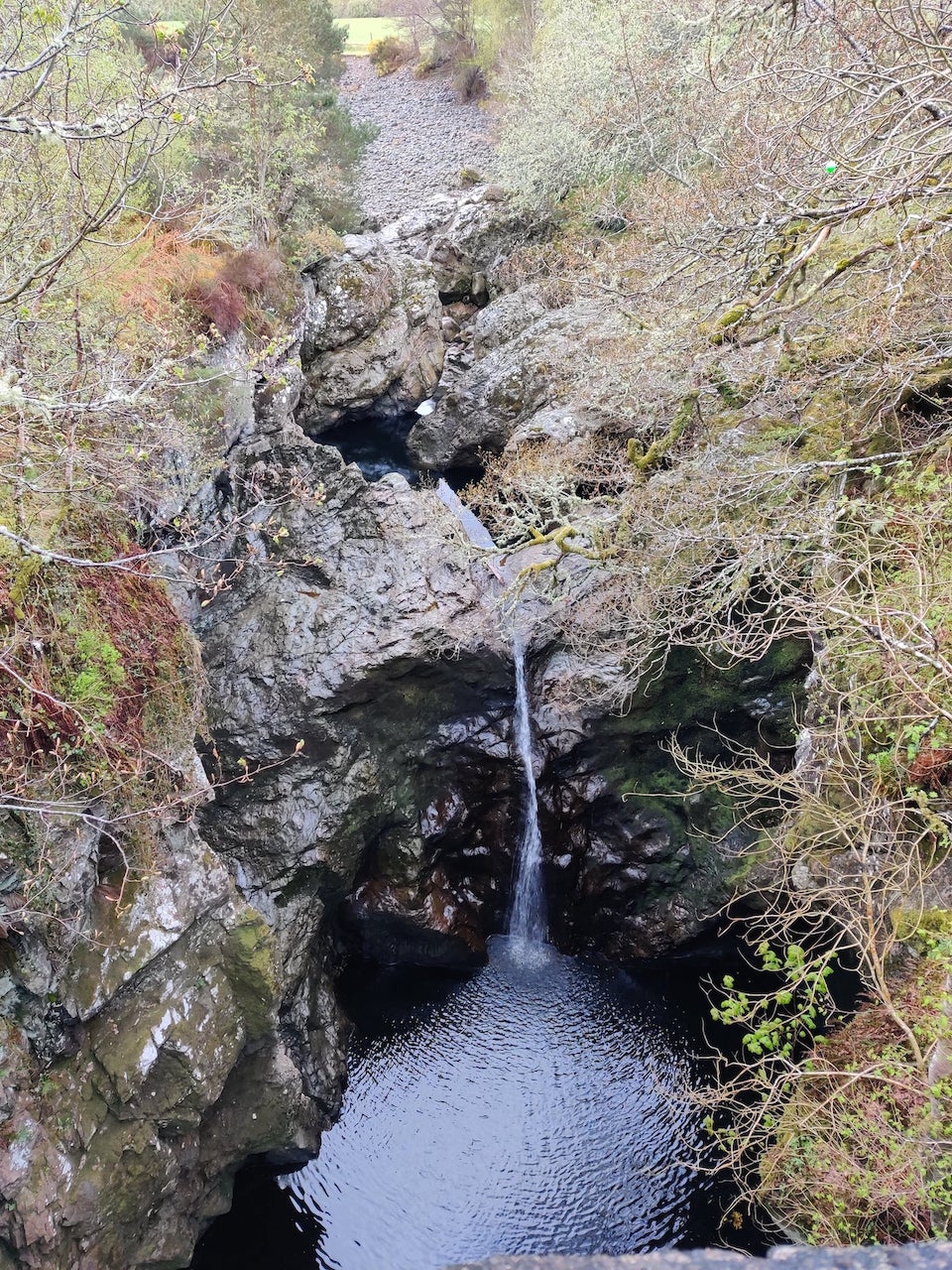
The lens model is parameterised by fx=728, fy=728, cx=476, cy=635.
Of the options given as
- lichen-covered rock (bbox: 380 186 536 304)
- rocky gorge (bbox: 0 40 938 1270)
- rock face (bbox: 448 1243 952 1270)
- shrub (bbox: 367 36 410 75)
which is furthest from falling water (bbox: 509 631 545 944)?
shrub (bbox: 367 36 410 75)

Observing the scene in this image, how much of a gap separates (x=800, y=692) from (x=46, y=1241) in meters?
8.48

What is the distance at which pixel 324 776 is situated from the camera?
8.62 meters

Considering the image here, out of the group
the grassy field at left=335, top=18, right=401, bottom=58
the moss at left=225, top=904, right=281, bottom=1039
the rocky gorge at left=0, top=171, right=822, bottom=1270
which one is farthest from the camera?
the grassy field at left=335, top=18, right=401, bottom=58

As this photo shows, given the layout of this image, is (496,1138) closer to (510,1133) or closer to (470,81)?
(510,1133)

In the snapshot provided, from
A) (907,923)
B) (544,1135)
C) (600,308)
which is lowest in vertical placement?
(544,1135)

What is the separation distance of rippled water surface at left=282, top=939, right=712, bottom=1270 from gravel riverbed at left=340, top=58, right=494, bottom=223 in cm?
2213

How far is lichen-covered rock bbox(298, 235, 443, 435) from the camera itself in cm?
1606

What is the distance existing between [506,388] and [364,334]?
4247 mm

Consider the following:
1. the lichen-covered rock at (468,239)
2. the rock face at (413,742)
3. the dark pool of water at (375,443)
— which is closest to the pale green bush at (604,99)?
the lichen-covered rock at (468,239)

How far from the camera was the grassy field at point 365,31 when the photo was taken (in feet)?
124

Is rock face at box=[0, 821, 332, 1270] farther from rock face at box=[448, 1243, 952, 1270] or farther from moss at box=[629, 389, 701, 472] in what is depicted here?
moss at box=[629, 389, 701, 472]

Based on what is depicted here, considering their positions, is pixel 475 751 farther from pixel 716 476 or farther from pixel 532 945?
pixel 716 476

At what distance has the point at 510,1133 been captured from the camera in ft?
25.8

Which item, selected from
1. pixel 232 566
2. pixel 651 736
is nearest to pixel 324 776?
pixel 232 566
